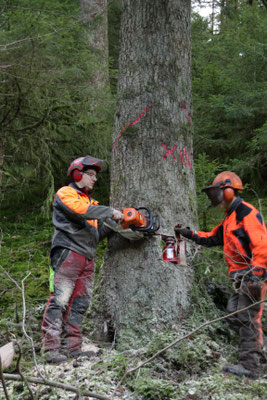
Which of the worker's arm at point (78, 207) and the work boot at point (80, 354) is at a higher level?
the worker's arm at point (78, 207)

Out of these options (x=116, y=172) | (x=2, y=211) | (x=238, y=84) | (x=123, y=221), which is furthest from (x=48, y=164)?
(x=238, y=84)

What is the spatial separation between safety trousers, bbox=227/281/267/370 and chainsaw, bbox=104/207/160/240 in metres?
1.09

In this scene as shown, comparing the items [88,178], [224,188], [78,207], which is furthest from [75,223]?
[224,188]

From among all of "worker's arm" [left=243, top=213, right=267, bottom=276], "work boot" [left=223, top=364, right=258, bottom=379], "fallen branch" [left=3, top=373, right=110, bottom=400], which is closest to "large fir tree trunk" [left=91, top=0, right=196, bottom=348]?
"work boot" [left=223, top=364, right=258, bottom=379]

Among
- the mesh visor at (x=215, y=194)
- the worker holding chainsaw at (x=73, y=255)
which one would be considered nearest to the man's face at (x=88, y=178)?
the worker holding chainsaw at (x=73, y=255)

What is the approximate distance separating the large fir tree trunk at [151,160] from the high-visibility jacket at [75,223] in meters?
0.25

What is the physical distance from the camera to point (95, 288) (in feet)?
15.5

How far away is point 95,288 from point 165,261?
98 centimetres

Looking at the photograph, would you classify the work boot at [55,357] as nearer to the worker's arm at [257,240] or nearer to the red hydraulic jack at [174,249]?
the red hydraulic jack at [174,249]

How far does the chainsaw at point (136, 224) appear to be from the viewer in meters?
4.14

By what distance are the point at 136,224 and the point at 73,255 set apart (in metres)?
0.80

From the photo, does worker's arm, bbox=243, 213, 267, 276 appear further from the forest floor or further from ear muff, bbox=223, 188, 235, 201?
the forest floor

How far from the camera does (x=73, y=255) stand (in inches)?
173

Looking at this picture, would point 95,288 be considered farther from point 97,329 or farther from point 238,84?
point 238,84
